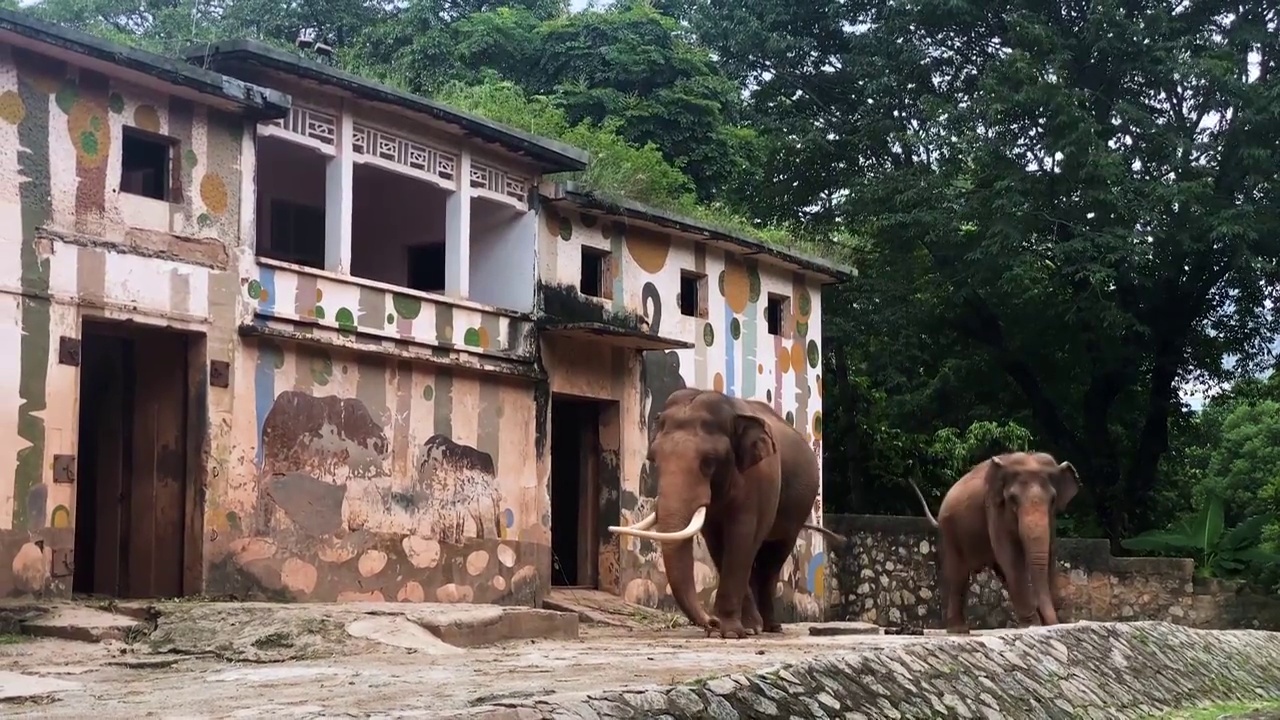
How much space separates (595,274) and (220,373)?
18.8 feet

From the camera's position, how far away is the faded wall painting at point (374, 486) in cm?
1417

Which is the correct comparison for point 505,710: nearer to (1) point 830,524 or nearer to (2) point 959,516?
(2) point 959,516

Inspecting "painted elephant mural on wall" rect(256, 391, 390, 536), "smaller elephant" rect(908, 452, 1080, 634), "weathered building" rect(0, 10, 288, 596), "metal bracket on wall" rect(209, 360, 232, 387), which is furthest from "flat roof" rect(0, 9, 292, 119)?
"smaller elephant" rect(908, 452, 1080, 634)

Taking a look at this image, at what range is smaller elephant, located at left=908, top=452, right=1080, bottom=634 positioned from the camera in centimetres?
1456

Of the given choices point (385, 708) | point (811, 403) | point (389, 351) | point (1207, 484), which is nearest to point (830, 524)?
point (811, 403)

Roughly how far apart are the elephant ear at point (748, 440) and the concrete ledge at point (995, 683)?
8.17 feet

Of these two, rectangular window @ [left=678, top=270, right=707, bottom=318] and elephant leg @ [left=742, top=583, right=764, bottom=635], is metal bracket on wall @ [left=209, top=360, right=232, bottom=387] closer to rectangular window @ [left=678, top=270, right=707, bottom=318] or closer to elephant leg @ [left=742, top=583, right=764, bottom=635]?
elephant leg @ [left=742, top=583, right=764, bottom=635]

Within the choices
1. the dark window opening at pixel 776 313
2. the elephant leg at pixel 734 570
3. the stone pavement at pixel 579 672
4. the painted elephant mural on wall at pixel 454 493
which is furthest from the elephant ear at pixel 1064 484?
the dark window opening at pixel 776 313

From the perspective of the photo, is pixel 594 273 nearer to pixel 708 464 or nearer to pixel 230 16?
pixel 708 464

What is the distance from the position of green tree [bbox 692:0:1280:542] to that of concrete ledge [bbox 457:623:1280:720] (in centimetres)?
1075

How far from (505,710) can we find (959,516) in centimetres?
1117

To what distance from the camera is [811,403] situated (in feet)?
71.4

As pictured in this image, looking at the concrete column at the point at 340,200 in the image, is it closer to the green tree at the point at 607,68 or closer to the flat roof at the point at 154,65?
the flat roof at the point at 154,65

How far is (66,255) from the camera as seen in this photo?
12852mm
